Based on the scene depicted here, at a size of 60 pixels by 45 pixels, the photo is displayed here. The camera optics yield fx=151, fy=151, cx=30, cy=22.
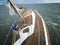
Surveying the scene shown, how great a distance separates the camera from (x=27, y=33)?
3176 millimetres

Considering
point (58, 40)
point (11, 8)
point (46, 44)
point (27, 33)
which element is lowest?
point (58, 40)

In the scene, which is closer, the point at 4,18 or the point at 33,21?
the point at 33,21

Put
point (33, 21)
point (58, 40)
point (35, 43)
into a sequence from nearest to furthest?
point (35, 43) < point (33, 21) < point (58, 40)

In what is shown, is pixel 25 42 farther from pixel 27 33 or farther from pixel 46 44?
pixel 46 44

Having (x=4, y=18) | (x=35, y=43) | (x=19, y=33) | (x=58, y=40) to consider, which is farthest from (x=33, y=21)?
(x=4, y=18)

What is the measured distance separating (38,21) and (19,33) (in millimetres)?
648

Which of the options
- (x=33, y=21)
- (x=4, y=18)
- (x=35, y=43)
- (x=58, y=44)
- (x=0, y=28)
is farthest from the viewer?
(x=4, y=18)

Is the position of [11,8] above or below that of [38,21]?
above

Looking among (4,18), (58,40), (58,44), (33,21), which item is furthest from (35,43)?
(4,18)

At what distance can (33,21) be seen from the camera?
3604mm

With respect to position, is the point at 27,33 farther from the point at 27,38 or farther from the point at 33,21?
the point at 33,21

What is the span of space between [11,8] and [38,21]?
0.85 m

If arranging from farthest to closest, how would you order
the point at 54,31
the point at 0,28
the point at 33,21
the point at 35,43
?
1. the point at 0,28
2. the point at 54,31
3. the point at 33,21
4. the point at 35,43

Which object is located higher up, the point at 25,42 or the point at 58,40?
the point at 25,42
